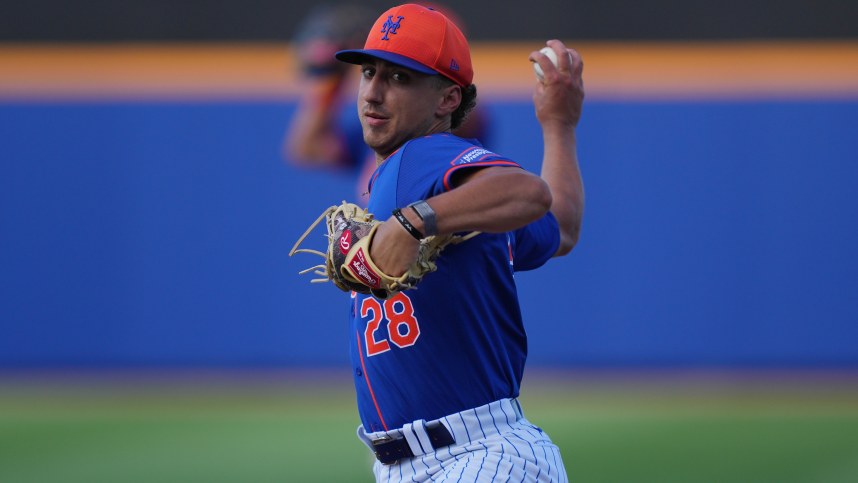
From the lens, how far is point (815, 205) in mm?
9727

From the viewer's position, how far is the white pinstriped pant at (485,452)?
9.03 ft

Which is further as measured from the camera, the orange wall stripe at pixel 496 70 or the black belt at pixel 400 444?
the orange wall stripe at pixel 496 70

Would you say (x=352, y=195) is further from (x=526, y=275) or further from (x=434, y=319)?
(x=434, y=319)

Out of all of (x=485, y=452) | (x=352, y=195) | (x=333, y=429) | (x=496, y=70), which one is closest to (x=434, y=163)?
(x=485, y=452)

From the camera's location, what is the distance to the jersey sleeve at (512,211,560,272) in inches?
122

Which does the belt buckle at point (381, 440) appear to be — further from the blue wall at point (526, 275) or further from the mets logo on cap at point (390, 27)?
the blue wall at point (526, 275)

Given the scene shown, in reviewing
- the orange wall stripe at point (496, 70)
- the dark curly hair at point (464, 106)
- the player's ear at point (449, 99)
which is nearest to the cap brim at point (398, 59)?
the player's ear at point (449, 99)

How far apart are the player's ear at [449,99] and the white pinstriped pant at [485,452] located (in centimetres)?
78

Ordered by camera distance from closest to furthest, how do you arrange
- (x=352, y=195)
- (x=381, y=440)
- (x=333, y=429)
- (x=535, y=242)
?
(x=381, y=440) < (x=535, y=242) < (x=333, y=429) < (x=352, y=195)

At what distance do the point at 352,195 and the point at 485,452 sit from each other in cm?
709

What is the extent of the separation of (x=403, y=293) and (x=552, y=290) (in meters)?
6.94

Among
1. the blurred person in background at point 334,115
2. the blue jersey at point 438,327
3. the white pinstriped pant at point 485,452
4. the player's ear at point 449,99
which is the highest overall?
the blurred person in background at point 334,115

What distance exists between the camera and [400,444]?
9.41 feet

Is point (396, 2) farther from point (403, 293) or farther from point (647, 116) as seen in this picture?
point (403, 293)
